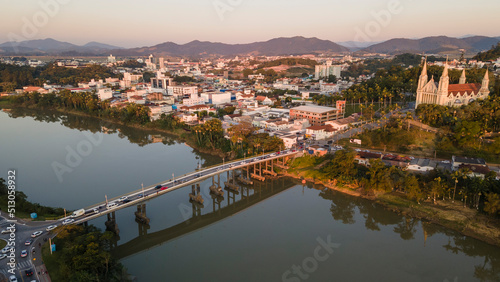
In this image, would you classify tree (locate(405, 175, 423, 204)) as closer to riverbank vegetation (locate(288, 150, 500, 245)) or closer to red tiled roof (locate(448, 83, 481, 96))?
riverbank vegetation (locate(288, 150, 500, 245))

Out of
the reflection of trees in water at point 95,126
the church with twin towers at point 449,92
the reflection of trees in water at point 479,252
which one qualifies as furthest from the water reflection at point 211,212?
the church with twin towers at point 449,92

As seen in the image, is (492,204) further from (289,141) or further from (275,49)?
(275,49)

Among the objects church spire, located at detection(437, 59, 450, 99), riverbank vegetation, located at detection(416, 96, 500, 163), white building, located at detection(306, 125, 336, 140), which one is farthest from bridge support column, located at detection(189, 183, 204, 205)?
church spire, located at detection(437, 59, 450, 99)

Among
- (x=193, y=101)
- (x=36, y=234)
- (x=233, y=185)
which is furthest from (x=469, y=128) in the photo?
(x=193, y=101)

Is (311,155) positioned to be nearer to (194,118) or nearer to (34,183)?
(194,118)

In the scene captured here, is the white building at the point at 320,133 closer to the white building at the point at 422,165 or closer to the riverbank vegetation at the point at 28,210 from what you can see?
the white building at the point at 422,165
